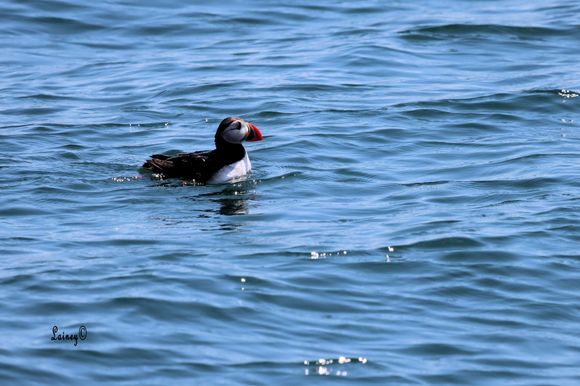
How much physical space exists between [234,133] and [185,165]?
73 cm

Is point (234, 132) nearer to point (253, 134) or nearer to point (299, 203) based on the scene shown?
point (253, 134)

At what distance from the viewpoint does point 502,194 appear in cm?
1265

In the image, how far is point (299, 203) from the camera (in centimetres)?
1255

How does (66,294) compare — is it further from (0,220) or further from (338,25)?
(338,25)

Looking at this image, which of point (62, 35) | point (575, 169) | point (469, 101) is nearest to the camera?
point (575, 169)

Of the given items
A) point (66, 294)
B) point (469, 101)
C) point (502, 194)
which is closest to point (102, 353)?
point (66, 294)

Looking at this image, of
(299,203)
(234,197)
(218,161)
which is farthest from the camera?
(218,161)

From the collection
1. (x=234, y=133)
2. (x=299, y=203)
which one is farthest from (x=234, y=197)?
(x=234, y=133)

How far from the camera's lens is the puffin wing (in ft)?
43.2

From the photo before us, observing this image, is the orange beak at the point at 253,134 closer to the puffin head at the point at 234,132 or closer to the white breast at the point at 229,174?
the puffin head at the point at 234,132

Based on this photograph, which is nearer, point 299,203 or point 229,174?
point 299,203

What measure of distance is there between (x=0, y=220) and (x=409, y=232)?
376 centimetres
